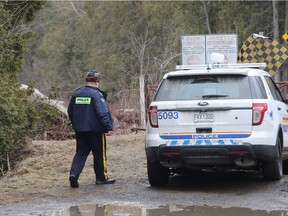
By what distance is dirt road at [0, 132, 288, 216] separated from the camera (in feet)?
27.7

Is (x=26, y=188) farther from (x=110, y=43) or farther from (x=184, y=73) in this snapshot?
(x=110, y=43)

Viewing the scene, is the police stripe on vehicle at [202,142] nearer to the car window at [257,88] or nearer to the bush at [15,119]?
the car window at [257,88]

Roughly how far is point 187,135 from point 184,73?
92cm

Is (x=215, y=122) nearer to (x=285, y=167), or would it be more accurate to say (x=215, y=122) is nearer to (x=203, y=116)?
(x=203, y=116)

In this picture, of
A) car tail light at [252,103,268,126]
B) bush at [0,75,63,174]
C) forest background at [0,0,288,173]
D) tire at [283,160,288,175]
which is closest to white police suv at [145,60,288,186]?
car tail light at [252,103,268,126]

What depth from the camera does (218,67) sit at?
32.6ft

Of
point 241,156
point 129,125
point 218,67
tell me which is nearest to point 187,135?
point 241,156

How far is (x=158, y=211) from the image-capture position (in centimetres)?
798

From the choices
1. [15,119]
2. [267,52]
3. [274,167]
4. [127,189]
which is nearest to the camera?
[274,167]

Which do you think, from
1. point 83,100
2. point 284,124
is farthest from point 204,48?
point 83,100

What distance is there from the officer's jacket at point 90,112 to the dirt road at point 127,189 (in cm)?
90

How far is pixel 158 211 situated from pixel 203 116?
5.28ft

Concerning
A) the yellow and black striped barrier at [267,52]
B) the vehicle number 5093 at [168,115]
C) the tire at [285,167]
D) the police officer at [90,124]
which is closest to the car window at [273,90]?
the tire at [285,167]

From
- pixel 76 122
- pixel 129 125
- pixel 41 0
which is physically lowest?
pixel 129 125
